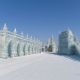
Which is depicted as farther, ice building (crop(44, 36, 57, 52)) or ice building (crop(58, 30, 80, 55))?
ice building (crop(44, 36, 57, 52))

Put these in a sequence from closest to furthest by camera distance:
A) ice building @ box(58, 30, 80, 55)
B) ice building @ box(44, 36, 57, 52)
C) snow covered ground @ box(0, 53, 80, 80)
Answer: snow covered ground @ box(0, 53, 80, 80) < ice building @ box(58, 30, 80, 55) < ice building @ box(44, 36, 57, 52)

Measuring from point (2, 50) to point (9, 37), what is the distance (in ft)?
10.5

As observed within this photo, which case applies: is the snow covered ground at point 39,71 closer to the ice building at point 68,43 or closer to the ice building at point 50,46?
the ice building at point 68,43

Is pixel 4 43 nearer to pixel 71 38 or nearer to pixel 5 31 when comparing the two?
pixel 5 31

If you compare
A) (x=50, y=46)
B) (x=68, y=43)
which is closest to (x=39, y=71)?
(x=68, y=43)

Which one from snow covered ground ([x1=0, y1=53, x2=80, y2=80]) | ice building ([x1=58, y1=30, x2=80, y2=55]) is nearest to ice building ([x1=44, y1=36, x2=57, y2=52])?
ice building ([x1=58, y1=30, x2=80, y2=55])

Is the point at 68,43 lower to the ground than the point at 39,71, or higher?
higher

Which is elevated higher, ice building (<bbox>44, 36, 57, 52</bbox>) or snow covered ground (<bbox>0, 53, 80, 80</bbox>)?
ice building (<bbox>44, 36, 57, 52</bbox>)

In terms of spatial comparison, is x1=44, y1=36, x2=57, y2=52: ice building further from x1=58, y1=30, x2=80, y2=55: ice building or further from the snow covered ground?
the snow covered ground

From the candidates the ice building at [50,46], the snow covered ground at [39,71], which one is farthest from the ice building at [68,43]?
the ice building at [50,46]

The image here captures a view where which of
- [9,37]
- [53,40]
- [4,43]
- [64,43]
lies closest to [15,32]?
[9,37]

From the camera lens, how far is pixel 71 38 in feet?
102

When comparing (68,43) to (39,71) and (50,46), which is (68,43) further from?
(50,46)

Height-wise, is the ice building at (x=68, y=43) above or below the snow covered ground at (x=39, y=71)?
above
